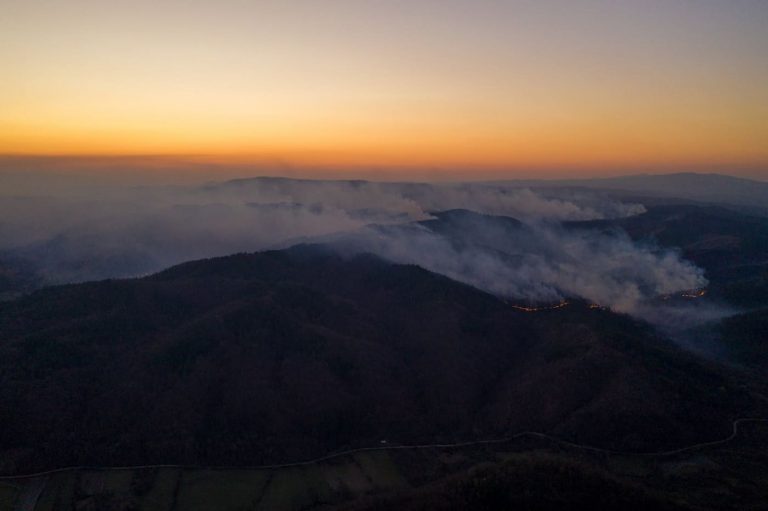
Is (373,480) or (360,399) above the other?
(360,399)

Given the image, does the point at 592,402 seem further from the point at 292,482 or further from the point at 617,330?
the point at 292,482

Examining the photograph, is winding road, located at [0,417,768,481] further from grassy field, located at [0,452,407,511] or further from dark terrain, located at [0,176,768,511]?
grassy field, located at [0,452,407,511]

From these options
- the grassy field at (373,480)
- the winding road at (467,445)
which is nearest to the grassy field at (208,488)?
the grassy field at (373,480)

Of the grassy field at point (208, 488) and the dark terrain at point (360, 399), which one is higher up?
the dark terrain at point (360, 399)

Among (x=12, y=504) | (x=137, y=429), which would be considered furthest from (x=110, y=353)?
(x=12, y=504)

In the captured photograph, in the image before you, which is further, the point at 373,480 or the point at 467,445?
the point at 467,445

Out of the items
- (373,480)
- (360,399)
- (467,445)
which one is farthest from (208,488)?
(467,445)

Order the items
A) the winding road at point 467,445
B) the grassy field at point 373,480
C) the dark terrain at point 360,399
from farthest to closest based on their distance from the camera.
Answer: the winding road at point 467,445, the dark terrain at point 360,399, the grassy field at point 373,480

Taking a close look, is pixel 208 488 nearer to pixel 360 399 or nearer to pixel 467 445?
pixel 360 399

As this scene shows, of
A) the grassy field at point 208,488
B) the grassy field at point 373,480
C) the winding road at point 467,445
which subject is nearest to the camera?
the grassy field at point 373,480

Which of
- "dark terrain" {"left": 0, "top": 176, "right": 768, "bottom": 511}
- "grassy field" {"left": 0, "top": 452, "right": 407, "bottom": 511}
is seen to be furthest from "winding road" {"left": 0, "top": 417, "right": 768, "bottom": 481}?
"grassy field" {"left": 0, "top": 452, "right": 407, "bottom": 511}

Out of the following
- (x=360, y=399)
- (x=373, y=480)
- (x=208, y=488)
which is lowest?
(x=373, y=480)

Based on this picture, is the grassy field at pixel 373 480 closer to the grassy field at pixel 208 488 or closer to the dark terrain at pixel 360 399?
the grassy field at pixel 208 488
